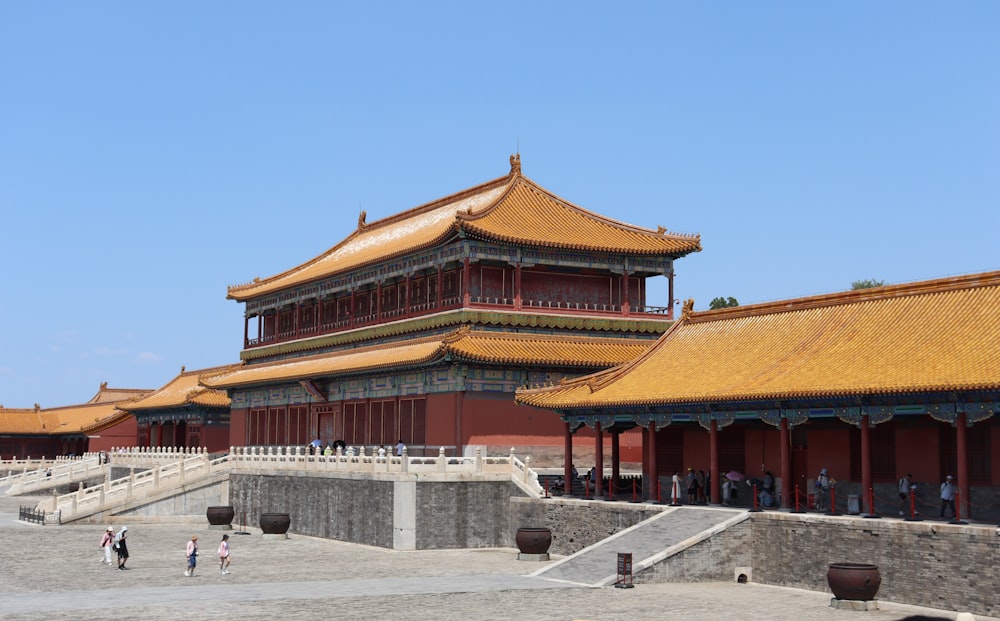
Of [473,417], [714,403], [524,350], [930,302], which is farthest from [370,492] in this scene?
[930,302]

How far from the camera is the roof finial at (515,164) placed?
56.7 metres

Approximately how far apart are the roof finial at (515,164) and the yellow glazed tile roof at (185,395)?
953 inches

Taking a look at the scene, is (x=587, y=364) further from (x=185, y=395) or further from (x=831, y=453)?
(x=185, y=395)

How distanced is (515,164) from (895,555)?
30.6 metres

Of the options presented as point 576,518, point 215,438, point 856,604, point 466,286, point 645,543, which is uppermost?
point 466,286

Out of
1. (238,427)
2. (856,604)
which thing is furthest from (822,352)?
(238,427)

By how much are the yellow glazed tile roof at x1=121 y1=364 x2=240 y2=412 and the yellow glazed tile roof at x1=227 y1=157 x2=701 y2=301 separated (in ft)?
41.6

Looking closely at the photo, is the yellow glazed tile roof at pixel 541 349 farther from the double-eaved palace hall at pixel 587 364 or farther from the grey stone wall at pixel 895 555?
the grey stone wall at pixel 895 555

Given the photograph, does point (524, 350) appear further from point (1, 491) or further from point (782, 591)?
point (1, 491)

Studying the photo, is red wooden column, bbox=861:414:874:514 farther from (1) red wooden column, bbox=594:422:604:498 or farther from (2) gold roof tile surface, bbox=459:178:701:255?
(2) gold roof tile surface, bbox=459:178:701:255

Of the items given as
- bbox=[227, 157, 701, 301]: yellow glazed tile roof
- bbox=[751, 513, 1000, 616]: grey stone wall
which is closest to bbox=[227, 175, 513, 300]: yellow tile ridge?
bbox=[227, 157, 701, 301]: yellow glazed tile roof

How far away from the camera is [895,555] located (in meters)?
29.9

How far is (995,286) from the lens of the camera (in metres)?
32.8

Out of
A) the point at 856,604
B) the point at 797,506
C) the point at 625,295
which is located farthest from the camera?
the point at 625,295
